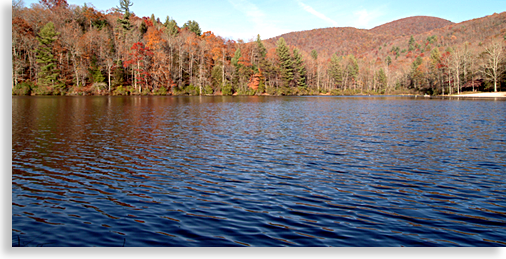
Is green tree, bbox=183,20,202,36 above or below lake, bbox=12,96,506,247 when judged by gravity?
above

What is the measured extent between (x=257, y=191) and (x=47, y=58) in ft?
300

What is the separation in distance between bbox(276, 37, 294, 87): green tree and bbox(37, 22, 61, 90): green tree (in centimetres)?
6898

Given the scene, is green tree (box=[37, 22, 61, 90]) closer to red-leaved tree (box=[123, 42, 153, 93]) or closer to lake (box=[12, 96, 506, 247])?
red-leaved tree (box=[123, 42, 153, 93])

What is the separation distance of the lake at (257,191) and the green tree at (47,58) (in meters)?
73.1

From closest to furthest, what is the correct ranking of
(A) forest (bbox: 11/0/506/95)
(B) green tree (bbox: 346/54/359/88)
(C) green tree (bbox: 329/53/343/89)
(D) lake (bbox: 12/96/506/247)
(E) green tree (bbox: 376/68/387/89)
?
(D) lake (bbox: 12/96/506/247) → (A) forest (bbox: 11/0/506/95) → (C) green tree (bbox: 329/53/343/89) → (B) green tree (bbox: 346/54/359/88) → (E) green tree (bbox: 376/68/387/89)

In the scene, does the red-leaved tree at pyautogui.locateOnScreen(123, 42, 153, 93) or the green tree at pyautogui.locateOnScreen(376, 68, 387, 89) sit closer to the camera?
the red-leaved tree at pyautogui.locateOnScreen(123, 42, 153, 93)

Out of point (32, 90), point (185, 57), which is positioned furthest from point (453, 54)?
point (32, 90)

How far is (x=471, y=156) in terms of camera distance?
15.7 m

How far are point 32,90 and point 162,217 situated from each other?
8895 cm

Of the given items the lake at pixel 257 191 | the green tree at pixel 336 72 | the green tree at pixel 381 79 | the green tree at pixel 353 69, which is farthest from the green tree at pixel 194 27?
the lake at pixel 257 191

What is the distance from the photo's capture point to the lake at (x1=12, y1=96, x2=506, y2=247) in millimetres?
7383

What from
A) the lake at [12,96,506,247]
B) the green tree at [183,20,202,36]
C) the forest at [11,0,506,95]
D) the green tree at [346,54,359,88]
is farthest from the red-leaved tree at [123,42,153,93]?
the green tree at [346,54,359,88]

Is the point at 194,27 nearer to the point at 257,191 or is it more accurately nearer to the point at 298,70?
the point at 298,70

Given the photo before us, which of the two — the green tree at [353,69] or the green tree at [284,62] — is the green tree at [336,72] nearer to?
the green tree at [353,69]
